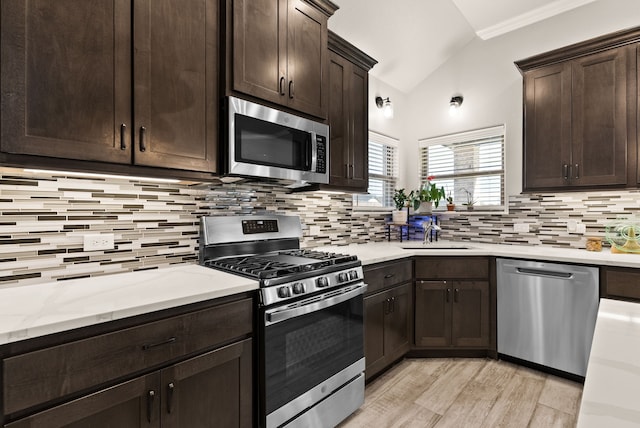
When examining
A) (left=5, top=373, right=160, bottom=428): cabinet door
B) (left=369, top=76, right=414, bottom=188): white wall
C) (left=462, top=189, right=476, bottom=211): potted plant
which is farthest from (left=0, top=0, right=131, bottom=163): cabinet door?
(left=462, top=189, right=476, bottom=211): potted plant

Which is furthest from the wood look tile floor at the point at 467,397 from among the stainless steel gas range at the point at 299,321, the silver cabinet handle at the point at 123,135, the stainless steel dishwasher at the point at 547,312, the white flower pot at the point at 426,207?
the silver cabinet handle at the point at 123,135

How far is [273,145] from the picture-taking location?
201cm

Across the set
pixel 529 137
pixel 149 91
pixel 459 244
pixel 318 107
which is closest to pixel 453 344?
Result: pixel 459 244

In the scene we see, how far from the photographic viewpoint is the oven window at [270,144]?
185 cm

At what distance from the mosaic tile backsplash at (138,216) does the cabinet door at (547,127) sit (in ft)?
1.21

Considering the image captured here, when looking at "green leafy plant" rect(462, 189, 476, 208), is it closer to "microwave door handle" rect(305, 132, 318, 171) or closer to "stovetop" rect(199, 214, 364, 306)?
"stovetop" rect(199, 214, 364, 306)

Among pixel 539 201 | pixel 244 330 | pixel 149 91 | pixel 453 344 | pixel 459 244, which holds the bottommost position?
pixel 453 344

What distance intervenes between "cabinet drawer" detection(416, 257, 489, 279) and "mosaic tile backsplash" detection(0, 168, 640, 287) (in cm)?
76

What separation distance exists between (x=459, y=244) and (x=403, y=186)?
39.0 inches

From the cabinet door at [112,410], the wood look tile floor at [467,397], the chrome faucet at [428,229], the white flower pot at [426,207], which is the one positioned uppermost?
the white flower pot at [426,207]

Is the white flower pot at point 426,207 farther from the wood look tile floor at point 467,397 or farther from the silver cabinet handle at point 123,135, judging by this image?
the silver cabinet handle at point 123,135

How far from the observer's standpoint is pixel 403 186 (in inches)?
158

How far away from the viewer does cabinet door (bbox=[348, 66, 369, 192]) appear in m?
2.76

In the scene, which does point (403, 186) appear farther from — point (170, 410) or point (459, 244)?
point (170, 410)
